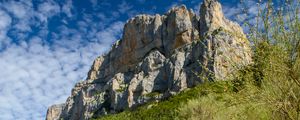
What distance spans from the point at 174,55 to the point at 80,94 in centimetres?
4769

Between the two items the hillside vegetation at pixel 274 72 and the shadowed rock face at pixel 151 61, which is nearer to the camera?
the hillside vegetation at pixel 274 72

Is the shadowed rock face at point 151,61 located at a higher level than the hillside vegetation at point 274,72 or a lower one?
higher

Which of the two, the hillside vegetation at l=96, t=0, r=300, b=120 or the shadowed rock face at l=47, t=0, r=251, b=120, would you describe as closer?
the hillside vegetation at l=96, t=0, r=300, b=120

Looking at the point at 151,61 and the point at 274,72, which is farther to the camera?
the point at 151,61

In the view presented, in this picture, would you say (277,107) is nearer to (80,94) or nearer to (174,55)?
(174,55)

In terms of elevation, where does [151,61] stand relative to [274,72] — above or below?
above

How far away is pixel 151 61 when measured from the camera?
116 meters

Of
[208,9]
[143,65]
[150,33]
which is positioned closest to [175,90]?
[143,65]

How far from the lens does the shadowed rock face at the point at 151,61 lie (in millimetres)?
103125

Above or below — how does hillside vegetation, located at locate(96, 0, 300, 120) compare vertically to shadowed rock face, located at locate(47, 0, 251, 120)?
below

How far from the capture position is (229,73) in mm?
9383

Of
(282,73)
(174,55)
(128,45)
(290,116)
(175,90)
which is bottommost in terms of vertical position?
(290,116)

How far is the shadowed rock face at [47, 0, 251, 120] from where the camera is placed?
103125 millimetres

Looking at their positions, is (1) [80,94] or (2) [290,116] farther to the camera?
(1) [80,94]
